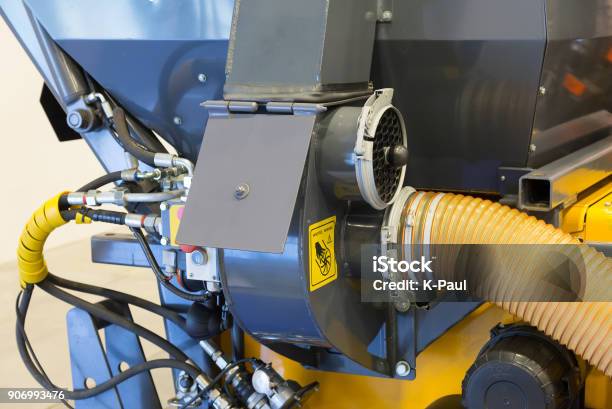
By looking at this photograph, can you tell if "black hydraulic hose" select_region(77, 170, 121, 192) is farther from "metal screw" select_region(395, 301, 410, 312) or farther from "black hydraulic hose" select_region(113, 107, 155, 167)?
"metal screw" select_region(395, 301, 410, 312)

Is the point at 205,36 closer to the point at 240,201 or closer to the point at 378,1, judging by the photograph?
the point at 378,1

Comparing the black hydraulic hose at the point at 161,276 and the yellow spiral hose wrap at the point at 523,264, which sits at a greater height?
the yellow spiral hose wrap at the point at 523,264

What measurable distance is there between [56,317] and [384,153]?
7.86 feet

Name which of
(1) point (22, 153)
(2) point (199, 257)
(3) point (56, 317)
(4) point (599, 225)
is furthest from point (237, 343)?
(1) point (22, 153)

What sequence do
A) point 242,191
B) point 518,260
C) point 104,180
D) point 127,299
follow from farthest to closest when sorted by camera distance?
1. point 127,299
2. point 104,180
3. point 518,260
4. point 242,191

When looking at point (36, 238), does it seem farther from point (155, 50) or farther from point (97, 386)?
point (155, 50)

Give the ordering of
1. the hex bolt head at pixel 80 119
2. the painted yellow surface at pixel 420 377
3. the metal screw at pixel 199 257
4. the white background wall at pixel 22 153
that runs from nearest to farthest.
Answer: the metal screw at pixel 199 257
the painted yellow surface at pixel 420 377
the hex bolt head at pixel 80 119
the white background wall at pixel 22 153

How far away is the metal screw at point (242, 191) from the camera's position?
3.54ft

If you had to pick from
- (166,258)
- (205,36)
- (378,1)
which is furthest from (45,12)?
(378,1)

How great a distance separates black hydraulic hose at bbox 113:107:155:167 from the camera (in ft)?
5.05

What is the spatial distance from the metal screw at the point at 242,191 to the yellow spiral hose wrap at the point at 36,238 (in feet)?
2.06

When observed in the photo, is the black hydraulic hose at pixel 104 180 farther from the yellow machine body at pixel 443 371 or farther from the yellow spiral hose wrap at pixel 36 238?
the yellow machine body at pixel 443 371

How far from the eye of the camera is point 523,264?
119 cm

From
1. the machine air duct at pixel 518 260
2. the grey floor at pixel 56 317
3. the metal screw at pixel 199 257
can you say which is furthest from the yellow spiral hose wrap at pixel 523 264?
the grey floor at pixel 56 317
